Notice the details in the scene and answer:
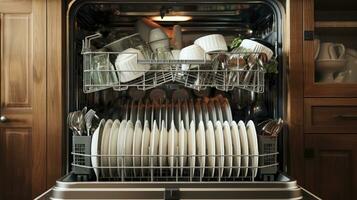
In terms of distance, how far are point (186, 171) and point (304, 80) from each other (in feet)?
1.33

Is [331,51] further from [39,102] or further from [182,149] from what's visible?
[39,102]

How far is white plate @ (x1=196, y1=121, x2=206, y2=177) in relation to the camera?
104cm

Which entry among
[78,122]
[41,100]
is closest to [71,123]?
[78,122]

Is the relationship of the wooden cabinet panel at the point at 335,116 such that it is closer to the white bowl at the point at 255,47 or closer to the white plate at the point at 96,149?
the white bowl at the point at 255,47

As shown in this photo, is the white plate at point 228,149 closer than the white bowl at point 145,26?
Yes

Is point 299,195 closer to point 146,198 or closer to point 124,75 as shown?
point 146,198

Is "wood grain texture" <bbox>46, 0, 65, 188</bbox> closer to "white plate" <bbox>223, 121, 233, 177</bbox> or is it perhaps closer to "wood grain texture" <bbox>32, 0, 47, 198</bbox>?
"wood grain texture" <bbox>32, 0, 47, 198</bbox>

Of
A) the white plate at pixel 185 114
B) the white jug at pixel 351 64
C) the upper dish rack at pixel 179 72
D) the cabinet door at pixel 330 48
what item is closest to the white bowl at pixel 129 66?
the upper dish rack at pixel 179 72

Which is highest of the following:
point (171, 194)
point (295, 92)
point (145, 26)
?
point (145, 26)

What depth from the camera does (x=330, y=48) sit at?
3.95 feet

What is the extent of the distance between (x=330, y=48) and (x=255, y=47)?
23 cm

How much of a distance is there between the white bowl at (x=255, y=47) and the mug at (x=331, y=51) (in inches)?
6.0

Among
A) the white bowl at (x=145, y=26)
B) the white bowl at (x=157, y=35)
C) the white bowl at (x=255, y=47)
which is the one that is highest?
the white bowl at (x=145, y=26)

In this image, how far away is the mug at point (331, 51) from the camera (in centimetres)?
120
